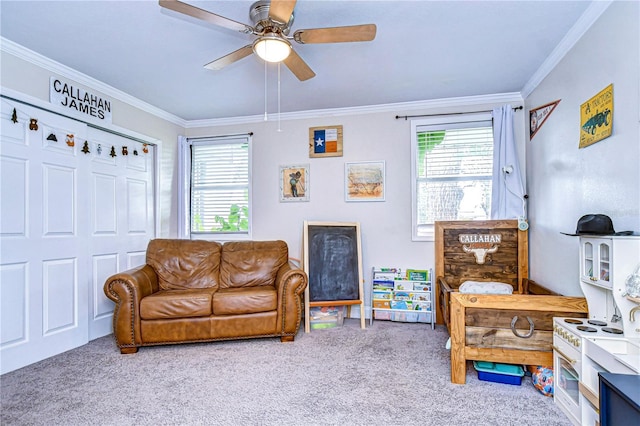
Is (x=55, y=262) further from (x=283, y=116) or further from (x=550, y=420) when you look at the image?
(x=550, y=420)

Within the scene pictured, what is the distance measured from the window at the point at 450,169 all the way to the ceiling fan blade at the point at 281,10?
235 centimetres

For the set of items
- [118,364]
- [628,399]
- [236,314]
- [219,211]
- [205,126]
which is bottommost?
[118,364]

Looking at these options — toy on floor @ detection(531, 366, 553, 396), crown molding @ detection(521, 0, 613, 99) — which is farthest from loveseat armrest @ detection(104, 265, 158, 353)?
crown molding @ detection(521, 0, 613, 99)

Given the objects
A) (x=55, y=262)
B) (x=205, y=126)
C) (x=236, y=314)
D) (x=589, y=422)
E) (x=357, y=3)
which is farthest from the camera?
(x=205, y=126)

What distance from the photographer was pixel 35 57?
2.67 metres

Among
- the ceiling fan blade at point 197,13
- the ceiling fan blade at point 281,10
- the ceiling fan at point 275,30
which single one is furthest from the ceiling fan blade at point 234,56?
the ceiling fan blade at point 281,10

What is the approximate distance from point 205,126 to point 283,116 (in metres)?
1.11

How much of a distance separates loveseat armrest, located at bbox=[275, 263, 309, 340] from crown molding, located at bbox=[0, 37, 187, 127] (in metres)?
2.48

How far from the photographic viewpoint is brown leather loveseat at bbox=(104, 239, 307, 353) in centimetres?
287

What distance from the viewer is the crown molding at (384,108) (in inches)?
141

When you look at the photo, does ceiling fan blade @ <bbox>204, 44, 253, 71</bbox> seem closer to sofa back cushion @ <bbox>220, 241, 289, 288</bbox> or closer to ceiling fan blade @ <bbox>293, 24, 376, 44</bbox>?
ceiling fan blade @ <bbox>293, 24, 376, 44</bbox>

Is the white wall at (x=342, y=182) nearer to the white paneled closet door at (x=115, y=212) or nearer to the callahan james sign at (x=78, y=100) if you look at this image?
the white paneled closet door at (x=115, y=212)

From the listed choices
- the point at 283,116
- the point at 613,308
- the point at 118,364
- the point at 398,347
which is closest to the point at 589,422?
the point at 613,308

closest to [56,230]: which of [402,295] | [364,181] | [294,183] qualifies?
[294,183]
